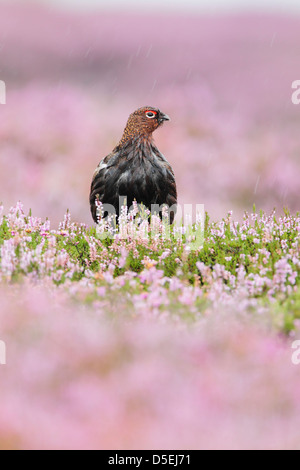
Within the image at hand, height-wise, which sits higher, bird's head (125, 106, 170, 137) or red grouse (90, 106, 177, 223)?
bird's head (125, 106, 170, 137)

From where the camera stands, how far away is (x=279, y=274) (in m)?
4.91

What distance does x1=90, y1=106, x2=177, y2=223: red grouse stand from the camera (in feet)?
26.0

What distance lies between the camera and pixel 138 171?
7930 mm

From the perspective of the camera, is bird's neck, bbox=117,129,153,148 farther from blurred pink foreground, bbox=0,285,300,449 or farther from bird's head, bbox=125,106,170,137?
blurred pink foreground, bbox=0,285,300,449

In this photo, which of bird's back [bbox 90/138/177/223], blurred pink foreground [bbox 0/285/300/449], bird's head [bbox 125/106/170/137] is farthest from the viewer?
bird's head [bbox 125/106/170/137]

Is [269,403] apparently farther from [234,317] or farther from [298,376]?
[234,317]

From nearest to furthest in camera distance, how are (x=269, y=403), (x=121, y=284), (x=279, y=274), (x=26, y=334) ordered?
(x=269, y=403) < (x=26, y=334) < (x=121, y=284) < (x=279, y=274)

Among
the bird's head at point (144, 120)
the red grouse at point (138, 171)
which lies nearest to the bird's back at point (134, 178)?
the red grouse at point (138, 171)

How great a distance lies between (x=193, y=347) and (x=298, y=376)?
602mm

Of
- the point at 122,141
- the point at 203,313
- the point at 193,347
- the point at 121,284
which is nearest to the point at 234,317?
the point at 203,313

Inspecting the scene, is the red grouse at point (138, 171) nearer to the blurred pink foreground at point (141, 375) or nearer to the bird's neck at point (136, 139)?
the bird's neck at point (136, 139)

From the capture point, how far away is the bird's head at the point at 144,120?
807 centimetres

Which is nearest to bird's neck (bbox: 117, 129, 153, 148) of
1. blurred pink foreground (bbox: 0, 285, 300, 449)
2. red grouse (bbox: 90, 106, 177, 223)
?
red grouse (bbox: 90, 106, 177, 223)
